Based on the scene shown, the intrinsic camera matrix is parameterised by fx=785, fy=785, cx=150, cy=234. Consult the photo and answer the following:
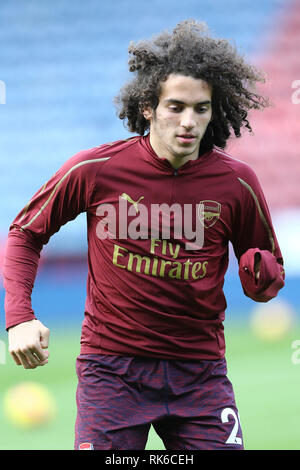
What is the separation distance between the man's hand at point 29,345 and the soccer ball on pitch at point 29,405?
2.29 metres

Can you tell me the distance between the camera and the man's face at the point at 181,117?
283 cm

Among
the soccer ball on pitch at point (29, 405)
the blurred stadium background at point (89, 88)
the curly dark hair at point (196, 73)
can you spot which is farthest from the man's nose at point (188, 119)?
the blurred stadium background at point (89, 88)

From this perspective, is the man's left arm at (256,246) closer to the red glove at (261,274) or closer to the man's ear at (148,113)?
the red glove at (261,274)

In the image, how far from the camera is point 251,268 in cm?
277

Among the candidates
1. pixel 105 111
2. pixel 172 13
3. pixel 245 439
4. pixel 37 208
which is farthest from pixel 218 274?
pixel 172 13

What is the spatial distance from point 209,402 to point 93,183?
895 millimetres

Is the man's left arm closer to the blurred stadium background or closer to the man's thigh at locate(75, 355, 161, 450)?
the man's thigh at locate(75, 355, 161, 450)

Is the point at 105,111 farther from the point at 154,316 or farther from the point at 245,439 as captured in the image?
the point at 154,316

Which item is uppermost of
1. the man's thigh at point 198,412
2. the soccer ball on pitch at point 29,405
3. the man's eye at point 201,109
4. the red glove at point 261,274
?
the man's eye at point 201,109

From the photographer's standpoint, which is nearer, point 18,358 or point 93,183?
point 18,358

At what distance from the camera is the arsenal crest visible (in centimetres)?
290

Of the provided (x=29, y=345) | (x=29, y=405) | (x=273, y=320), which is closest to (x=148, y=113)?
(x=29, y=345)

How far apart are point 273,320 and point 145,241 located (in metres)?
4.83

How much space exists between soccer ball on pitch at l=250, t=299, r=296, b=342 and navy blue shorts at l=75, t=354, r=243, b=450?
428cm
